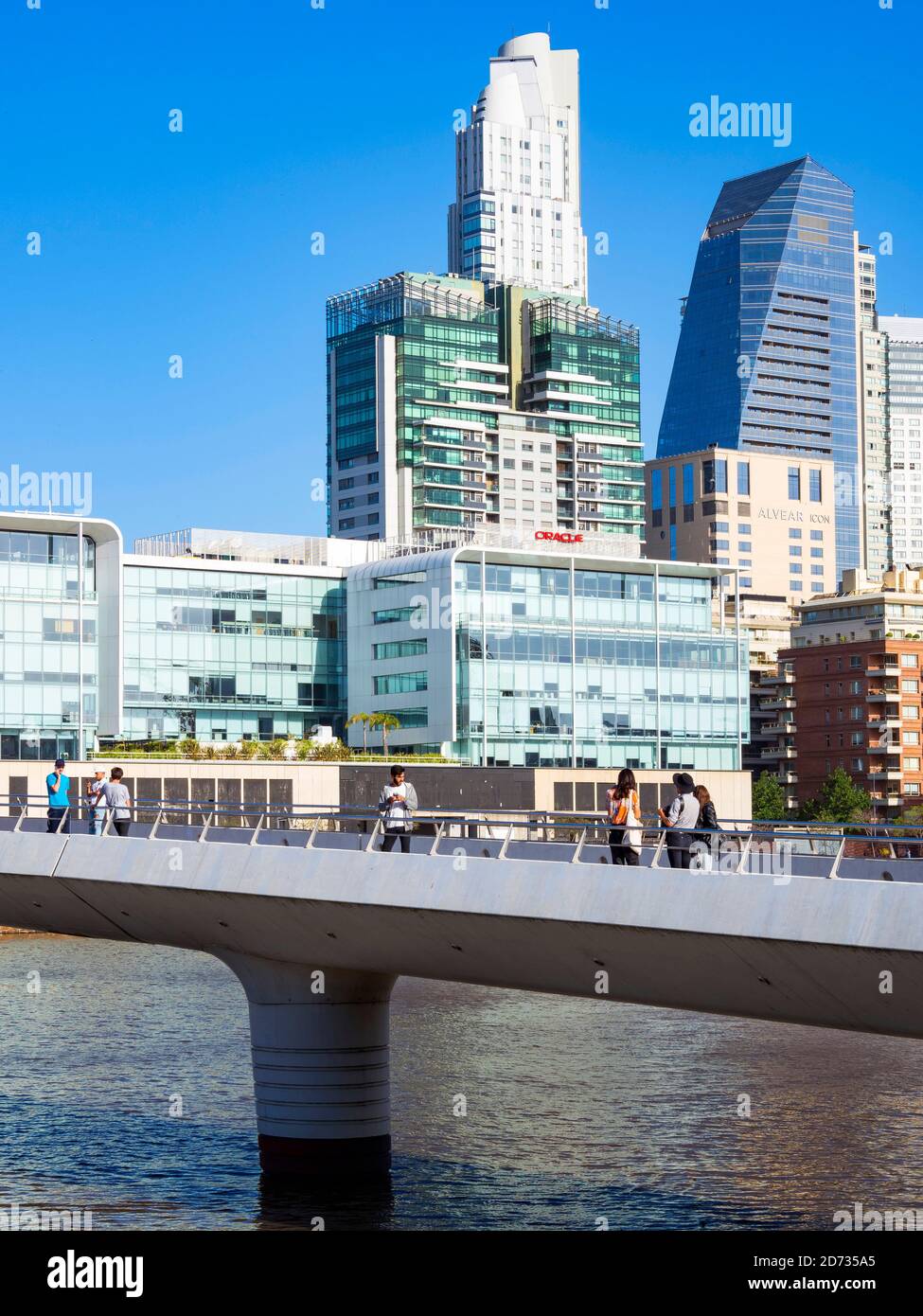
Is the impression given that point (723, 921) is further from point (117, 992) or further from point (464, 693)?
point (464, 693)

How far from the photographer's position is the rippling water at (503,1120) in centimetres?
2817

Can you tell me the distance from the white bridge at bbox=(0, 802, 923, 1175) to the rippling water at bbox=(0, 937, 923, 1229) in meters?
2.14

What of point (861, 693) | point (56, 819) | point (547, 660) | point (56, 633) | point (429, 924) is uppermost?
point (56, 633)

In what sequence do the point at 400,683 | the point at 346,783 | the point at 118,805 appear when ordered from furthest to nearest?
1. the point at 400,683
2. the point at 346,783
3. the point at 118,805

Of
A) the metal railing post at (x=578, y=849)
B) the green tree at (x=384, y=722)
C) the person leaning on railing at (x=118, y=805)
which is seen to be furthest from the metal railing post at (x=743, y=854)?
the green tree at (x=384, y=722)

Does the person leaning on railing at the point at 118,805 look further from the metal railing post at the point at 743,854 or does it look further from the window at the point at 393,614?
the window at the point at 393,614

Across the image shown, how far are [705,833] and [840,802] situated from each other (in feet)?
353

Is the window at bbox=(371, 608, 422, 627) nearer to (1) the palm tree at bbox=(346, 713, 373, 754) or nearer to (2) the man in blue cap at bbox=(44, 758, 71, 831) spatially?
(1) the palm tree at bbox=(346, 713, 373, 754)

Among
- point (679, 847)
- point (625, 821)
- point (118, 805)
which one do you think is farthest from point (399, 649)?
point (679, 847)

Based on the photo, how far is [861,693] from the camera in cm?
13525

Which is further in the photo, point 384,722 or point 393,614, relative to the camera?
point 393,614

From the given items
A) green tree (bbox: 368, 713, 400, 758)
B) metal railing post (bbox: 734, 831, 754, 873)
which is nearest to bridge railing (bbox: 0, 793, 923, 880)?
metal railing post (bbox: 734, 831, 754, 873)

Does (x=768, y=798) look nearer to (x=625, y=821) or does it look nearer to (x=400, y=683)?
(x=400, y=683)

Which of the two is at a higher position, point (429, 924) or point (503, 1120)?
point (429, 924)
